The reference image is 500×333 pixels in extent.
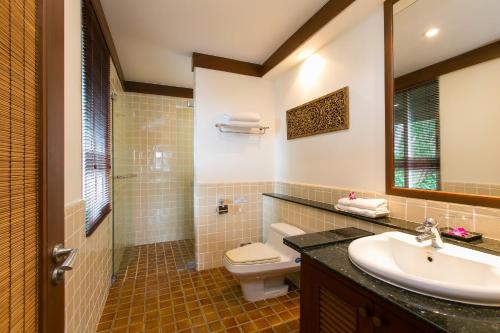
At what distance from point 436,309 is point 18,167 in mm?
1235

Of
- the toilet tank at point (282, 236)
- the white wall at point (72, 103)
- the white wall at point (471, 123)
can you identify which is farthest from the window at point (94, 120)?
the white wall at point (471, 123)

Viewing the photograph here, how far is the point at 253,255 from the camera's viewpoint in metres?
2.00

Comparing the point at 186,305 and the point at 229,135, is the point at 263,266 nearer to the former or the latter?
the point at 186,305

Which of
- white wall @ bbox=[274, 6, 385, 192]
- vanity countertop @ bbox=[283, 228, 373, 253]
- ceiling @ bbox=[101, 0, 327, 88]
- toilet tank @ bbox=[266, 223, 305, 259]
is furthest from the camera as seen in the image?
toilet tank @ bbox=[266, 223, 305, 259]

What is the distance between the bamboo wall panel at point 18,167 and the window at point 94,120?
33.8 inches

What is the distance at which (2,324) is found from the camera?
519 millimetres

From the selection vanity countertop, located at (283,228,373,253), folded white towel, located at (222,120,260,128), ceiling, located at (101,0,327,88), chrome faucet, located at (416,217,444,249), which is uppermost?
ceiling, located at (101,0,327,88)

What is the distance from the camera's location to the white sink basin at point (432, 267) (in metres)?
0.68

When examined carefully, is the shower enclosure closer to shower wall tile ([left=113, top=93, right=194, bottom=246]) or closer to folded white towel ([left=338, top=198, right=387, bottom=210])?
shower wall tile ([left=113, top=93, right=194, bottom=246])

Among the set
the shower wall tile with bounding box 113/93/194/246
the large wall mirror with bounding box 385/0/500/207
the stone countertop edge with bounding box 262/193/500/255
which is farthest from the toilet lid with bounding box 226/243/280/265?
the shower wall tile with bounding box 113/93/194/246

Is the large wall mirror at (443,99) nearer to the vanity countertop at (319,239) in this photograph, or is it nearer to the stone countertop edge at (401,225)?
the stone countertop edge at (401,225)

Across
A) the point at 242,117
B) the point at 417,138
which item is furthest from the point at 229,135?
the point at 417,138

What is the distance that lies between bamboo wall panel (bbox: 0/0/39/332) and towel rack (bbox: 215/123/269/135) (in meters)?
1.99

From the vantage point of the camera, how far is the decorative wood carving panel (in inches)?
74.6
